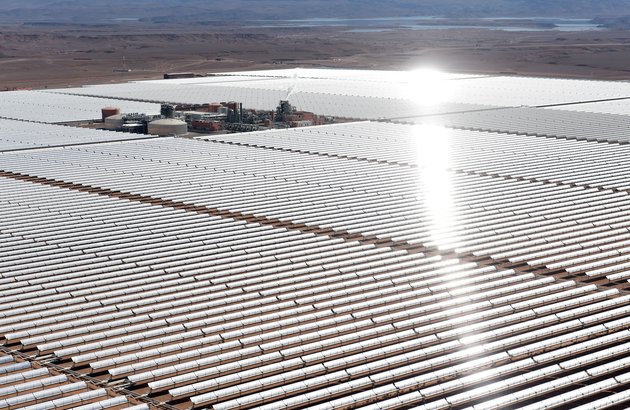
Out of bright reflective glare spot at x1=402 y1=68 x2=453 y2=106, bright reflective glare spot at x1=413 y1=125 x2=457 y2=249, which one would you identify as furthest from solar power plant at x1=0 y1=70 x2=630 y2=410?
bright reflective glare spot at x1=402 y1=68 x2=453 y2=106

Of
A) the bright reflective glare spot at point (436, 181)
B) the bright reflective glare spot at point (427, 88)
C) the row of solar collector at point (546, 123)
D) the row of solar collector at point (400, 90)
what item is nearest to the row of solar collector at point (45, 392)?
the bright reflective glare spot at point (436, 181)

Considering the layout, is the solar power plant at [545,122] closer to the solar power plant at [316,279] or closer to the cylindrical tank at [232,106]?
the solar power plant at [316,279]

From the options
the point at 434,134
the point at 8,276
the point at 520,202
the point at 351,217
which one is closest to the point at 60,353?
the point at 8,276

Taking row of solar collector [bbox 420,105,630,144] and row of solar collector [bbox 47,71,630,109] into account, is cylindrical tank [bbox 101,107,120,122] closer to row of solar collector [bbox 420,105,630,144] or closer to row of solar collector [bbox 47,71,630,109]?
row of solar collector [bbox 47,71,630,109]

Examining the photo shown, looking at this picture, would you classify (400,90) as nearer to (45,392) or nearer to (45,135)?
(45,135)

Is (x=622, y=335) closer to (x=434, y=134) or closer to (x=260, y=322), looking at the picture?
(x=260, y=322)
